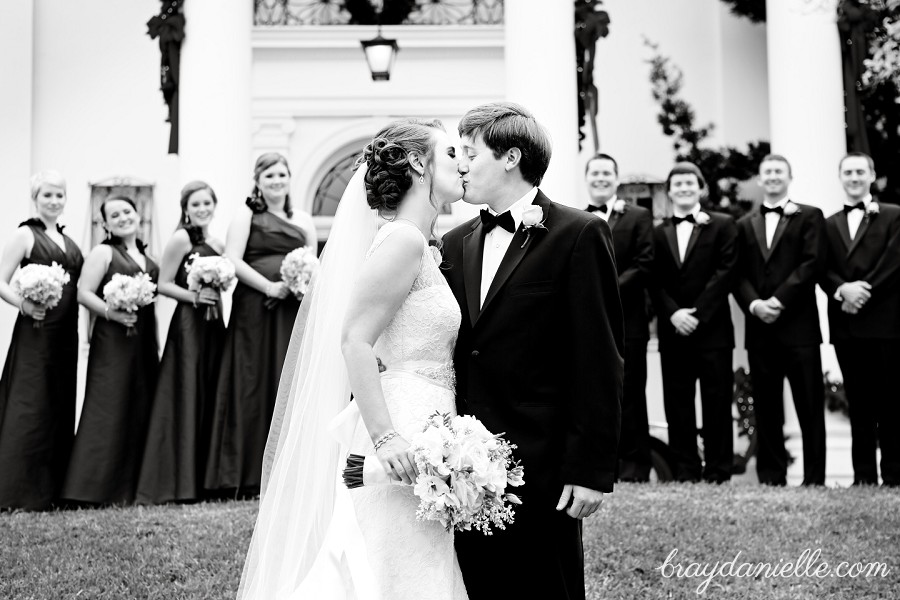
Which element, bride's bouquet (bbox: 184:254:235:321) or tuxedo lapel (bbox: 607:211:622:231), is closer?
bride's bouquet (bbox: 184:254:235:321)

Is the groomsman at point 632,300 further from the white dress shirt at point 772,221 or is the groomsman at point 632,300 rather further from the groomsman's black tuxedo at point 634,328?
the white dress shirt at point 772,221

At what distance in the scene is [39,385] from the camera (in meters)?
8.01

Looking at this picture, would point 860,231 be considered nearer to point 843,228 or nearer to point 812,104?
point 843,228

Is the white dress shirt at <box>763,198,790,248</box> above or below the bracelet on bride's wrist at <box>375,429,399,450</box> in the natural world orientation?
above

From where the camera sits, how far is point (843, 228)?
28.5 feet

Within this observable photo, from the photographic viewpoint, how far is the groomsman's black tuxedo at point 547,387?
380 cm

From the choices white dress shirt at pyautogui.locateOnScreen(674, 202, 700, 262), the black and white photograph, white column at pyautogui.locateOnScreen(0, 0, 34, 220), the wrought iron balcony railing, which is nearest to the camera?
the black and white photograph

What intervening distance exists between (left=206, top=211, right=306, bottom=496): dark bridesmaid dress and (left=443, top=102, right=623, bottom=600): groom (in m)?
4.27

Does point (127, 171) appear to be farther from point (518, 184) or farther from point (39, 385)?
point (518, 184)

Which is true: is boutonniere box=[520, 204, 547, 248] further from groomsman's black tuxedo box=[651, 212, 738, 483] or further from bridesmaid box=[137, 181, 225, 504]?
groomsman's black tuxedo box=[651, 212, 738, 483]

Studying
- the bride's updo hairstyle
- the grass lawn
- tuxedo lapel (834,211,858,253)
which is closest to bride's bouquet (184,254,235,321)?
the grass lawn

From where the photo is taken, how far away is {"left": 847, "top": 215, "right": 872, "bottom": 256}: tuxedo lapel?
28.0ft

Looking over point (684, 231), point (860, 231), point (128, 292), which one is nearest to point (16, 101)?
point (128, 292)

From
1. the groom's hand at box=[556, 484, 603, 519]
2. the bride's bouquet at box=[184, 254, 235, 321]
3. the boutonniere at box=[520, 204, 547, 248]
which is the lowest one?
the groom's hand at box=[556, 484, 603, 519]
